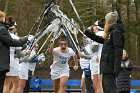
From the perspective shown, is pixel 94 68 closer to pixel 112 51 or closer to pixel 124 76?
pixel 124 76

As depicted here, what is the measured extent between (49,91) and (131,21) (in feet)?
47.9

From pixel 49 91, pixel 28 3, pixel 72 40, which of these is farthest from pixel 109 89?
pixel 28 3

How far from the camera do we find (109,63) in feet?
33.4

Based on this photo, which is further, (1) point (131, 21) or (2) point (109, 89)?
(1) point (131, 21)

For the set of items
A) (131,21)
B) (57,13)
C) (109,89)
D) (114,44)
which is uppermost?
(131,21)

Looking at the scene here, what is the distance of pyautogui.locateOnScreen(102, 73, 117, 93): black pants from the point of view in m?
10.1

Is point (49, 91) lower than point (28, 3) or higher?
lower

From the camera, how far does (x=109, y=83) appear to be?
33.4 feet

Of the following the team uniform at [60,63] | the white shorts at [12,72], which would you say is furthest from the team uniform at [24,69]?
the white shorts at [12,72]

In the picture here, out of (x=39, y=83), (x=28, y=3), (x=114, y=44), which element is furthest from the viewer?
(x=28, y=3)

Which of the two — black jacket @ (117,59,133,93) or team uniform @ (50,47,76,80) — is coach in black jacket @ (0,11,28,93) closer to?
team uniform @ (50,47,76,80)

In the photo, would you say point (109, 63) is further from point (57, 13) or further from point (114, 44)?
point (57, 13)

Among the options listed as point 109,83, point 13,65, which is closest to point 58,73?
point 13,65

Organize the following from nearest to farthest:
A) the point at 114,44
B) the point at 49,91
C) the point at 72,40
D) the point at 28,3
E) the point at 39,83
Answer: the point at 114,44 < the point at 72,40 < the point at 49,91 < the point at 39,83 < the point at 28,3
